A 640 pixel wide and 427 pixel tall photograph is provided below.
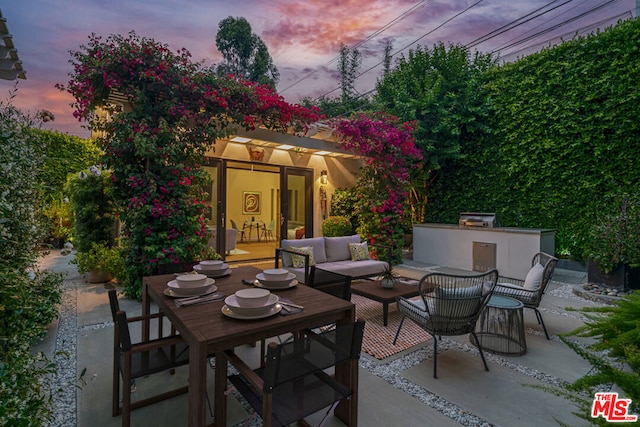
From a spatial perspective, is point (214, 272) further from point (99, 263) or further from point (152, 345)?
point (99, 263)

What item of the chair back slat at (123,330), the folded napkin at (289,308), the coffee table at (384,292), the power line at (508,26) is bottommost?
the coffee table at (384,292)

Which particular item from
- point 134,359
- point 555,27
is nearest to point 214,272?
point 134,359

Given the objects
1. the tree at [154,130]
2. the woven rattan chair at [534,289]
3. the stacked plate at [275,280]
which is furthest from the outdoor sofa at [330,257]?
the stacked plate at [275,280]

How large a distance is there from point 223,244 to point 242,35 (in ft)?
36.2

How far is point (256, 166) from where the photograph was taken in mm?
7719

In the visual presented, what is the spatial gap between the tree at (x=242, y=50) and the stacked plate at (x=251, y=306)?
13695mm

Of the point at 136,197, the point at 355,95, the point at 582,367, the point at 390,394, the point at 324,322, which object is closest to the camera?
the point at 324,322

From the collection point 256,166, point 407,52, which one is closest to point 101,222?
point 256,166

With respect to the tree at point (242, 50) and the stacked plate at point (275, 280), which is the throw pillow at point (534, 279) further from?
the tree at point (242, 50)

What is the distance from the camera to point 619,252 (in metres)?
4.74

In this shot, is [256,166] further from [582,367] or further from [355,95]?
[355,95]

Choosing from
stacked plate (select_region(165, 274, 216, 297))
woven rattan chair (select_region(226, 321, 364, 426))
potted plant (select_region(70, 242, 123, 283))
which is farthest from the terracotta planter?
woven rattan chair (select_region(226, 321, 364, 426))

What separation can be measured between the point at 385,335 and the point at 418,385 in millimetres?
932

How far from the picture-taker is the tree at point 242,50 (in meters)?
13.8
